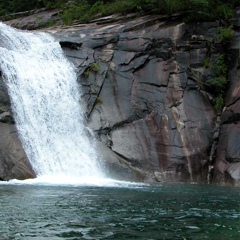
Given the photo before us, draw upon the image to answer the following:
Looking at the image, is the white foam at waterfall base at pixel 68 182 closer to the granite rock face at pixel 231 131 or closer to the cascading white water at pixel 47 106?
the cascading white water at pixel 47 106

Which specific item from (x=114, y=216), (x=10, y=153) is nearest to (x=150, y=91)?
(x=10, y=153)

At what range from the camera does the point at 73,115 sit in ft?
75.9

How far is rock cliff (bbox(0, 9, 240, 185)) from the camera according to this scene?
22.2 meters

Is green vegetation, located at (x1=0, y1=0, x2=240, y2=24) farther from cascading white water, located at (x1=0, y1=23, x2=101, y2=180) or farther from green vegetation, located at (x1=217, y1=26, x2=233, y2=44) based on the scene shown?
cascading white water, located at (x1=0, y1=23, x2=101, y2=180)

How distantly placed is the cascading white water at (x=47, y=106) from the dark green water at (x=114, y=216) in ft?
21.4

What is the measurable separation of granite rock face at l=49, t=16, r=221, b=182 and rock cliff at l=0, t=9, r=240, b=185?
0.05 m

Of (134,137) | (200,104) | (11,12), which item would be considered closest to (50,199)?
(134,137)

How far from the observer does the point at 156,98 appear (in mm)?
24344

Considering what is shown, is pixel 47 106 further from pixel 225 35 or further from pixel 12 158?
pixel 225 35

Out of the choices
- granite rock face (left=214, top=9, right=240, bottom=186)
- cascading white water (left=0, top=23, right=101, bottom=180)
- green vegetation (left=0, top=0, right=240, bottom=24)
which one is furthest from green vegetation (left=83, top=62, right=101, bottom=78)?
granite rock face (left=214, top=9, right=240, bottom=186)

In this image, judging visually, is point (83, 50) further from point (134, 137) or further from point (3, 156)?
point (3, 156)

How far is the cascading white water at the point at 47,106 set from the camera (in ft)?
68.1

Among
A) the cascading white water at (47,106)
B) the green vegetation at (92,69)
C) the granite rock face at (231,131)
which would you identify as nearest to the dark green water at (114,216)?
the cascading white water at (47,106)

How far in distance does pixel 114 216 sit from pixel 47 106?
13.7 meters
